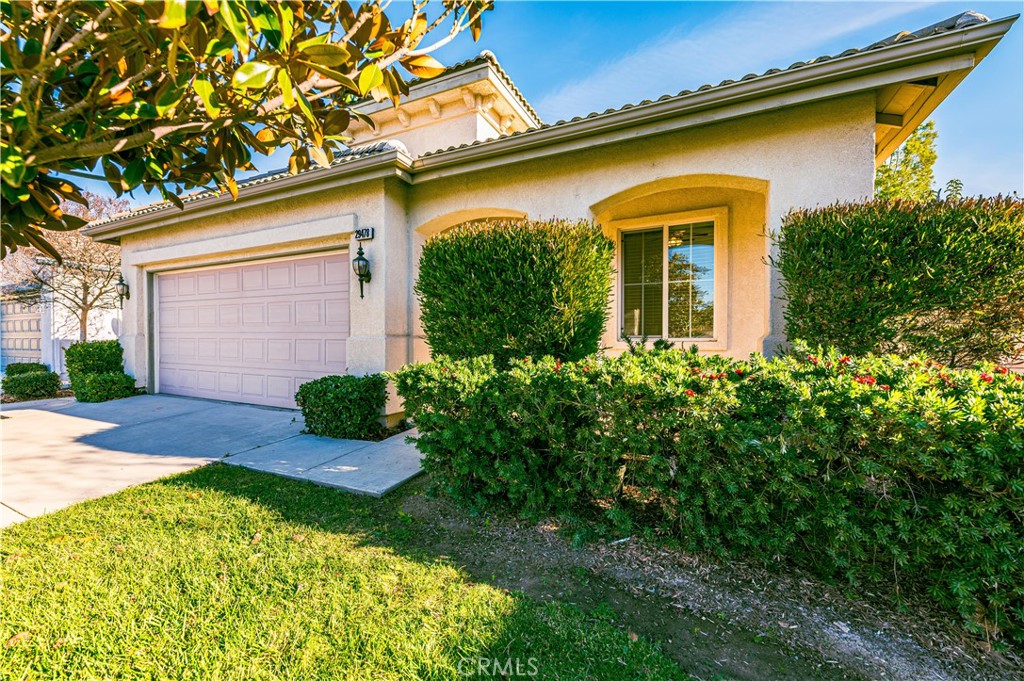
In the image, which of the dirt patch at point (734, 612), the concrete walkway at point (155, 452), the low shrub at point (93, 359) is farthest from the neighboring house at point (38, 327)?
the dirt patch at point (734, 612)

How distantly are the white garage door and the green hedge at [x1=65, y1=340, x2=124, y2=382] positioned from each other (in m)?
0.96

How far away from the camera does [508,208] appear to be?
6.27 metres

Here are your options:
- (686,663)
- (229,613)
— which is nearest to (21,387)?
(229,613)

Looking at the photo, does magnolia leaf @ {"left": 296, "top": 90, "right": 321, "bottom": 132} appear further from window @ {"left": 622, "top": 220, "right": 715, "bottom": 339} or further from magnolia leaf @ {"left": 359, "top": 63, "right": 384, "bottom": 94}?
window @ {"left": 622, "top": 220, "right": 715, "bottom": 339}

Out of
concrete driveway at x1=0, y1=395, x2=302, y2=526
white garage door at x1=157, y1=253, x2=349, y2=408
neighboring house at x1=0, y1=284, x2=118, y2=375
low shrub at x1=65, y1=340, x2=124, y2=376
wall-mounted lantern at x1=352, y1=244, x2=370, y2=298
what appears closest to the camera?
concrete driveway at x1=0, y1=395, x2=302, y2=526

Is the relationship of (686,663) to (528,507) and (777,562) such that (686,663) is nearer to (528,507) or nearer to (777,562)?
(777,562)

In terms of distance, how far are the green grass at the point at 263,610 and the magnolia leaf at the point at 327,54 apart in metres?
2.49

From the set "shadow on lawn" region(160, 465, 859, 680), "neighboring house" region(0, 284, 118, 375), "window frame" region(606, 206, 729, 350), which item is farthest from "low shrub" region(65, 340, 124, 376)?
"window frame" region(606, 206, 729, 350)

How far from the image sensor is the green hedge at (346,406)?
5.71m

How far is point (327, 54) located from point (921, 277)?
4688 millimetres

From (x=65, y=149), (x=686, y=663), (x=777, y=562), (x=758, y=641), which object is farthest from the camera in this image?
(x=777, y=562)

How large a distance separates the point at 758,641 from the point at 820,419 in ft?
3.87

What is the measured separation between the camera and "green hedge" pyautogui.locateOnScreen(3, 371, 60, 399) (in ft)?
30.5

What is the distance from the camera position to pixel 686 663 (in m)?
1.94
